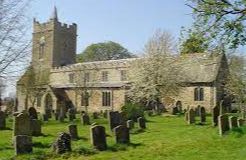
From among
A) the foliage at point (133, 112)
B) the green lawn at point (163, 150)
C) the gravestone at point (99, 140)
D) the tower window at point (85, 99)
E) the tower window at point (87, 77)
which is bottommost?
the green lawn at point (163, 150)

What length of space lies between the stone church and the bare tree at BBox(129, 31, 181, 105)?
2.54 m

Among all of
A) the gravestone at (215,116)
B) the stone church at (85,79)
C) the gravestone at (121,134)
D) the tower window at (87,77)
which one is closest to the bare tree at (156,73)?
the stone church at (85,79)

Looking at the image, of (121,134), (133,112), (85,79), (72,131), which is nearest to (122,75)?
(85,79)

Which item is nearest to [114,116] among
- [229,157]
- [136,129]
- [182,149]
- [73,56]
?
[136,129]

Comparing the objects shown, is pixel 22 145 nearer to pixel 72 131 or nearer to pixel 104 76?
pixel 72 131

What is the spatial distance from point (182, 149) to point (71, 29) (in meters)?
60.2

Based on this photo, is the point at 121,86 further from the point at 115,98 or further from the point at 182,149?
the point at 182,149

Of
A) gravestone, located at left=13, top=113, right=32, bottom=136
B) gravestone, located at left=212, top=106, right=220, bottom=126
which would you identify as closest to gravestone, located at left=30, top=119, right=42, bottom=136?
gravestone, located at left=13, top=113, right=32, bottom=136

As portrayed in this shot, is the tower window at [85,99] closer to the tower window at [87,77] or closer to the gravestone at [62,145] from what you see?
the tower window at [87,77]

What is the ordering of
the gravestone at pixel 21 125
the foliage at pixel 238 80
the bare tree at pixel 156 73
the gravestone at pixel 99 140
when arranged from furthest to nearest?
the bare tree at pixel 156 73, the foliage at pixel 238 80, the gravestone at pixel 21 125, the gravestone at pixel 99 140

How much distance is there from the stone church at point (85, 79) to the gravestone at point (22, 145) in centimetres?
3059

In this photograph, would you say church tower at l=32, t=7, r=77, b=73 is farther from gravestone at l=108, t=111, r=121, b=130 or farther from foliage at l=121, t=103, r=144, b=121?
gravestone at l=108, t=111, r=121, b=130

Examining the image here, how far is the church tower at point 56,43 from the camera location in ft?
225

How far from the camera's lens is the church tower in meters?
68.6
